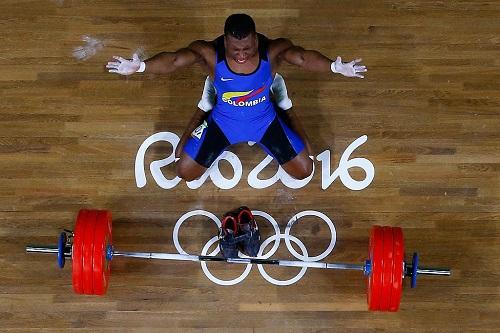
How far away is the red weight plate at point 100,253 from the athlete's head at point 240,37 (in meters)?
0.98

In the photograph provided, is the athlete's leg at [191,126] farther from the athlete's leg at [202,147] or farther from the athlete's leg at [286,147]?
the athlete's leg at [286,147]

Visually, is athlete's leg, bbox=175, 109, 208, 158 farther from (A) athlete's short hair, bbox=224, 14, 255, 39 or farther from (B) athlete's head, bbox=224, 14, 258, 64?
(A) athlete's short hair, bbox=224, 14, 255, 39

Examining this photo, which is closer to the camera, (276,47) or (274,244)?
(276,47)

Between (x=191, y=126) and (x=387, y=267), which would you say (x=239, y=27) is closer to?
(x=191, y=126)

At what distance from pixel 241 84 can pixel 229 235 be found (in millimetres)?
720

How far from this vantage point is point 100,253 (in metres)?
3.06

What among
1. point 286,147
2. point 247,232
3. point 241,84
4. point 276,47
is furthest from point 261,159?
point 276,47

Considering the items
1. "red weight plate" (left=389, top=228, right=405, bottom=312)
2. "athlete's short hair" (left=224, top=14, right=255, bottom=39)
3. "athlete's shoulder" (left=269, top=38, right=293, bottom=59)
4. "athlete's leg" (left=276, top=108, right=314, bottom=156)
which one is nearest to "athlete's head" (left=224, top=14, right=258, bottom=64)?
"athlete's short hair" (left=224, top=14, right=255, bottom=39)

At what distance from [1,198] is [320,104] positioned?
175 centimetres

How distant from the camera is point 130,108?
12.1 ft

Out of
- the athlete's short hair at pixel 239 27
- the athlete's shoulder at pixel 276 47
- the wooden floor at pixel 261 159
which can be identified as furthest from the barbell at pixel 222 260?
the athlete's short hair at pixel 239 27

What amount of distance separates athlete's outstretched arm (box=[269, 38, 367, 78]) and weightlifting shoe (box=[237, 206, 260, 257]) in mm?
743

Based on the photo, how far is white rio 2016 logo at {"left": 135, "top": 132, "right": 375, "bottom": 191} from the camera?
355cm

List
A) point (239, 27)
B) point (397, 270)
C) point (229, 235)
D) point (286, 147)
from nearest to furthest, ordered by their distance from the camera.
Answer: point (239, 27) < point (397, 270) < point (229, 235) < point (286, 147)
